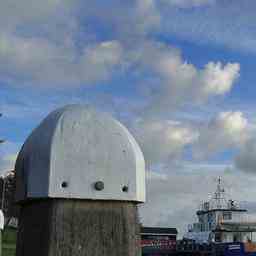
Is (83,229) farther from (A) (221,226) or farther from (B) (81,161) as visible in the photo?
(A) (221,226)

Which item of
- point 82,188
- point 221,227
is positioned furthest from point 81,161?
point 221,227

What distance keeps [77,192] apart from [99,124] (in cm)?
29

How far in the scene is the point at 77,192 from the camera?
2.53 meters

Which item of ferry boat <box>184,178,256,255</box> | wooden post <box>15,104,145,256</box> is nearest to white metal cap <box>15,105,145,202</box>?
wooden post <box>15,104,145,256</box>

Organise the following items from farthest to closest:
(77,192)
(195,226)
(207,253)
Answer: (195,226) < (207,253) < (77,192)

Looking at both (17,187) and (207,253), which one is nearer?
(17,187)

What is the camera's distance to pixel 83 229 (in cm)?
258

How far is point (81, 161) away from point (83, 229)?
26cm

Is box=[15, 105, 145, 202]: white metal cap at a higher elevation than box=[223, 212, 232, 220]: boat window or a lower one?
lower

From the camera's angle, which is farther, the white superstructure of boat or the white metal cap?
the white superstructure of boat

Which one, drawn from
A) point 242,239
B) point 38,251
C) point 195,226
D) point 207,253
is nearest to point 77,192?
point 38,251

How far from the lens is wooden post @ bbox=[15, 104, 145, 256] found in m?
2.54

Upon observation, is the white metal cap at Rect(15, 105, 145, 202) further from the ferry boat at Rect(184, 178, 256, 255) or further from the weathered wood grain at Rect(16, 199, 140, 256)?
the ferry boat at Rect(184, 178, 256, 255)

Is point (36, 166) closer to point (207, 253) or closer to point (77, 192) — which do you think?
point (77, 192)
